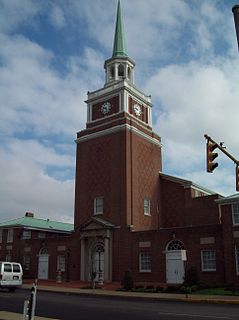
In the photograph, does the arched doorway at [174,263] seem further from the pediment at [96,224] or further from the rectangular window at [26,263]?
the rectangular window at [26,263]

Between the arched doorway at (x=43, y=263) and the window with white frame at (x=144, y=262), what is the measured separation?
37.4 ft

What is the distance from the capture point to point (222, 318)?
42.6 ft

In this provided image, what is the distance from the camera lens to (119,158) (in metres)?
37.3

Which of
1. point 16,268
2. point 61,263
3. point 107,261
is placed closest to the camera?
point 16,268

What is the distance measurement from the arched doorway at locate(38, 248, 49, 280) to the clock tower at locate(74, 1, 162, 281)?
5.49 meters

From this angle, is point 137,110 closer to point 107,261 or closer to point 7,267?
point 107,261

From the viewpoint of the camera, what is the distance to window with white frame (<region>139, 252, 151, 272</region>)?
33.1 metres

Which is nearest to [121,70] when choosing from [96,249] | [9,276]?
[96,249]

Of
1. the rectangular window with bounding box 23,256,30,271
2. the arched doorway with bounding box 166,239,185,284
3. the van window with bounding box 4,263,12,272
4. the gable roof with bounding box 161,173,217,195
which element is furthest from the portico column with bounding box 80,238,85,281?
the gable roof with bounding box 161,173,217,195

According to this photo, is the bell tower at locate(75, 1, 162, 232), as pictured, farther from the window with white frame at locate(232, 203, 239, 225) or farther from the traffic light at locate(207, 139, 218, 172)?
the traffic light at locate(207, 139, 218, 172)

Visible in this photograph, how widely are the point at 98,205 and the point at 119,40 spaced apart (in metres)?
20.0

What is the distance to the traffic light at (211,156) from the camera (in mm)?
12371

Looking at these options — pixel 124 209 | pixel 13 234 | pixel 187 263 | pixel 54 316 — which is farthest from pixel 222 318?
pixel 13 234

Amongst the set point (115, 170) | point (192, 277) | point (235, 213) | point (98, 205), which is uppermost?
point (115, 170)
